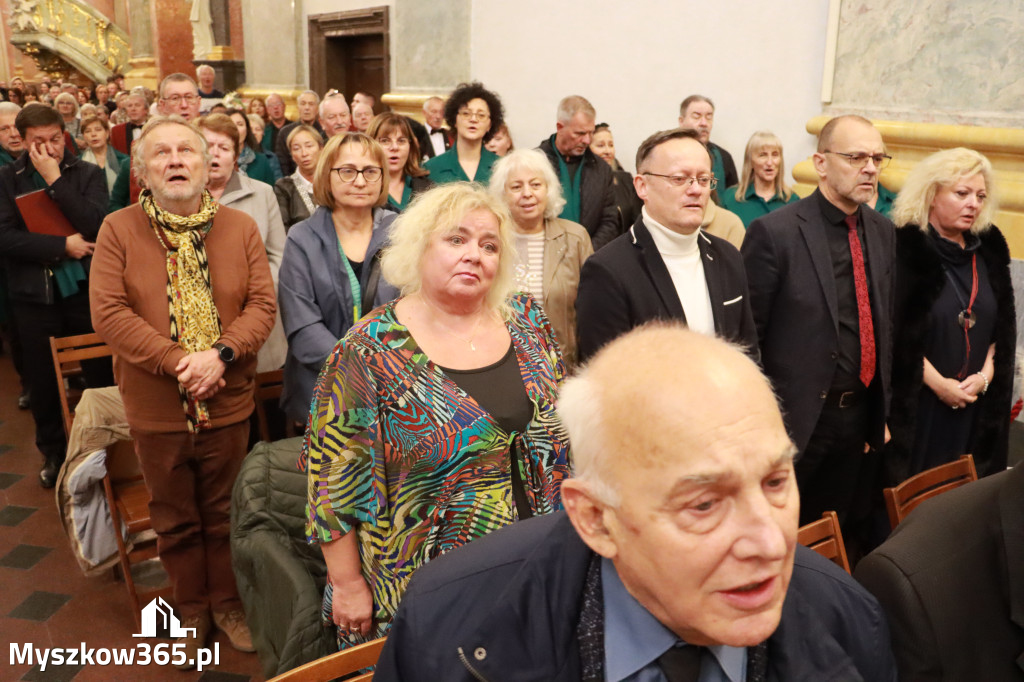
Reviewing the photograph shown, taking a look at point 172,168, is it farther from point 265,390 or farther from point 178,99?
point 178,99

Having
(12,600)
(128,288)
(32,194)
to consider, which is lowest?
(12,600)

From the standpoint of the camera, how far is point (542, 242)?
3.53 metres

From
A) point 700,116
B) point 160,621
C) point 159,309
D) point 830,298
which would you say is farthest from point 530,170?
point 700,116

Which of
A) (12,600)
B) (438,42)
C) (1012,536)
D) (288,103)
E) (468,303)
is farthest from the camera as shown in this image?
(288,103)

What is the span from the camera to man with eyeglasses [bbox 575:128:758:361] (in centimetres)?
266

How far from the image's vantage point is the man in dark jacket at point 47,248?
13.5 feet

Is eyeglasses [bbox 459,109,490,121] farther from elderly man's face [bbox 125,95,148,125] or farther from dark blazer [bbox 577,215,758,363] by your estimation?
elderly man's face [bbox 125,95,148,125]

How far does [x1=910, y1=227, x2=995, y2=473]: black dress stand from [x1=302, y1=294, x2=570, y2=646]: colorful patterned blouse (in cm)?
217

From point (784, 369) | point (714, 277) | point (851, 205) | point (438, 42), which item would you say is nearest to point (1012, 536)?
point (714, 277)

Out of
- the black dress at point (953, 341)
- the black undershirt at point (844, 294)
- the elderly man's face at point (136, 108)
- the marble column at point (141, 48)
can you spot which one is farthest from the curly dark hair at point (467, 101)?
the marble column at point (141, 48)

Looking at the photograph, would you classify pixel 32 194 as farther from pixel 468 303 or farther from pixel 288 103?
pixel 288 103

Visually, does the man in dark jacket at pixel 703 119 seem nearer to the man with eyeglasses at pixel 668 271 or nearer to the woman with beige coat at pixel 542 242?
the woman with beige coat at pixel 542 242

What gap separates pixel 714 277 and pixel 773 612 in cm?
185

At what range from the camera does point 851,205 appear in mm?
3020
